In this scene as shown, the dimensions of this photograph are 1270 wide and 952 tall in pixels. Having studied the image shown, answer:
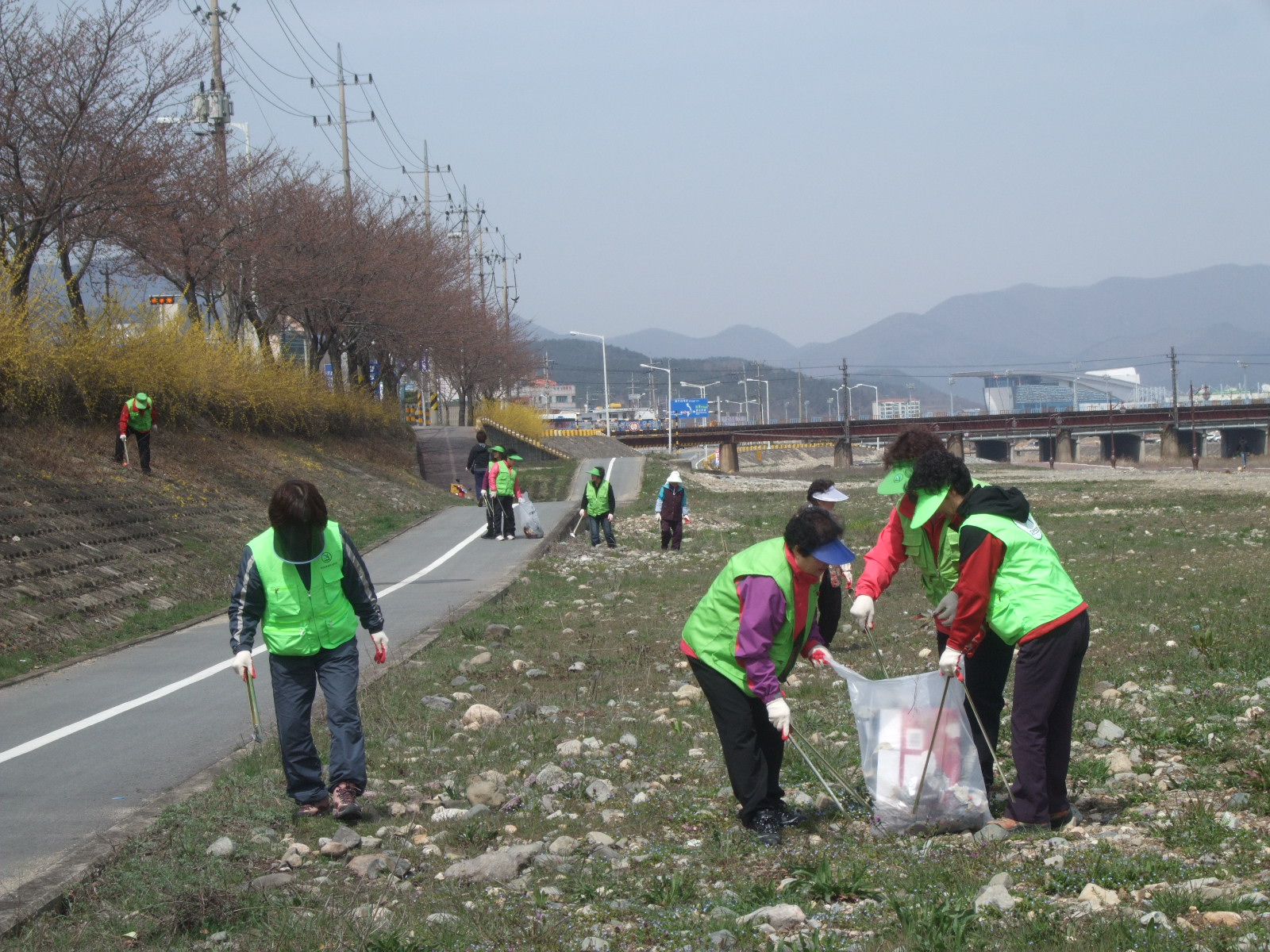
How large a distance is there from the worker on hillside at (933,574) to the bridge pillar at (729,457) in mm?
85335

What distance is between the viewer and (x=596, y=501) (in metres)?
22.9

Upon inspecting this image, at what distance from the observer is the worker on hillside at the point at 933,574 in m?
5.98

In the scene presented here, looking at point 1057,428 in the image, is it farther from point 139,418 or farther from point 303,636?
point 303,636

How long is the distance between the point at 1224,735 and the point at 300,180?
115 ft

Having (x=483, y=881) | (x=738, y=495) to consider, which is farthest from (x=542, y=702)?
(x=738, y=495)

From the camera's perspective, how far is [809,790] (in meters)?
6.50

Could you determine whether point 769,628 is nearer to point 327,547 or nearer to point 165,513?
point 327,547

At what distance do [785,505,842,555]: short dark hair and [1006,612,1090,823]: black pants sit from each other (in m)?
0.99

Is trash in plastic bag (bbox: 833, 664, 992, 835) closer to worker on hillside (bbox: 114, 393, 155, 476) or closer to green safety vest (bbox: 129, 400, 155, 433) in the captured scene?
worker on hillside (bbox: 114, 393, 155, 476)

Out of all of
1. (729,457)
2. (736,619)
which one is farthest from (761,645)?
(729,457)

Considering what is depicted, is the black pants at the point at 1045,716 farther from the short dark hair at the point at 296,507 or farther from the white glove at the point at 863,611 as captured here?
the short dark hair at the point at 296,507

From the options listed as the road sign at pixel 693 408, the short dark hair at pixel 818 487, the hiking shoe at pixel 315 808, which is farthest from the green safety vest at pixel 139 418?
the road sign at pixel 693 408

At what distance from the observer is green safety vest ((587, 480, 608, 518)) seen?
75.1 ft

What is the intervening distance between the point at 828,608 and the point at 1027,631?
186 cm
